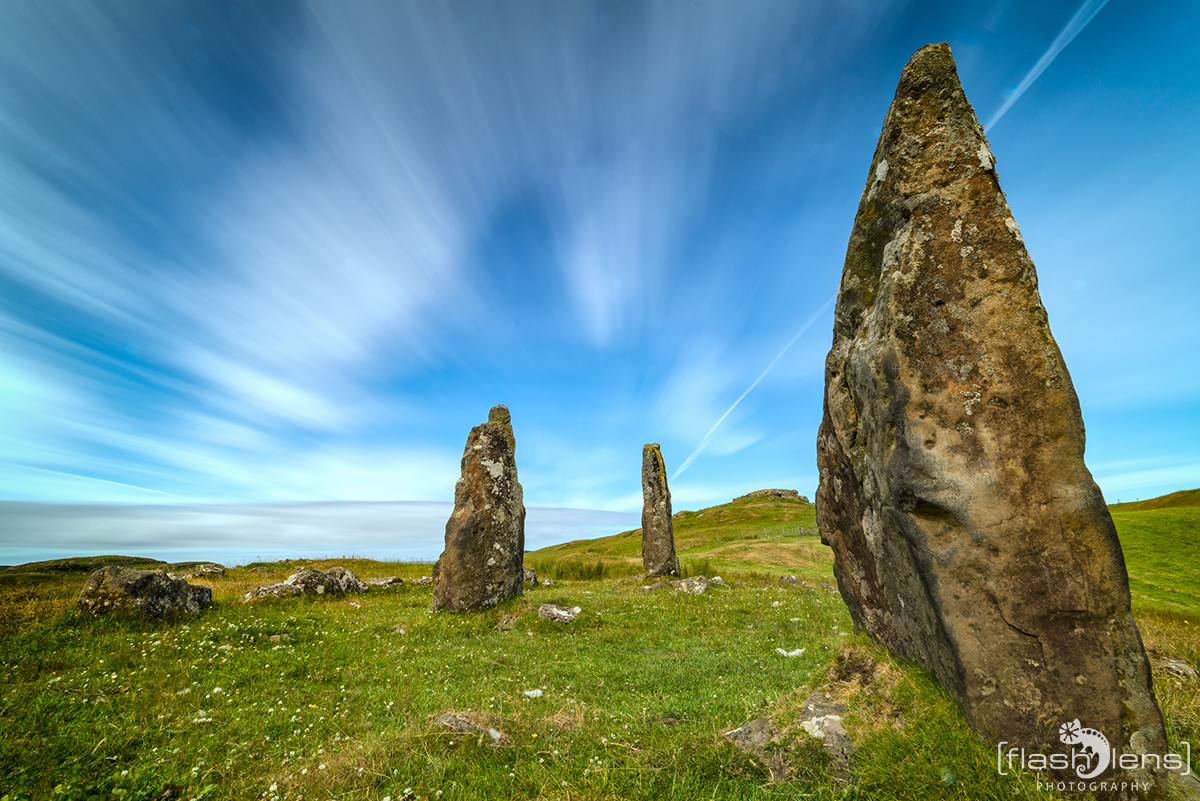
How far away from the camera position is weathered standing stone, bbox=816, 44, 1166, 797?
4262 mm

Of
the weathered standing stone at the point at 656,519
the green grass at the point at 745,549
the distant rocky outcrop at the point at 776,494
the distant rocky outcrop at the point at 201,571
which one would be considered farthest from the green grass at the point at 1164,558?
the distant rocky outcrop at the point at 776,494

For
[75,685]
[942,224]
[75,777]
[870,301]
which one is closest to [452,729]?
[75,777]

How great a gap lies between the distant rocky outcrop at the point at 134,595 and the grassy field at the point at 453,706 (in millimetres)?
370

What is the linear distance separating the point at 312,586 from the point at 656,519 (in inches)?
588

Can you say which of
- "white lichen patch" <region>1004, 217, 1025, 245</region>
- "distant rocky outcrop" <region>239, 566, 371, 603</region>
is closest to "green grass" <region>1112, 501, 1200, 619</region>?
"white lichen patch" <region>1004, 217, 1025, 245</region>

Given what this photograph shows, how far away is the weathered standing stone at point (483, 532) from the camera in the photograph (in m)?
14.7

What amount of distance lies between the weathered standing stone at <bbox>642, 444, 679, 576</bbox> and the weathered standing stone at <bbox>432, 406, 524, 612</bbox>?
31.0 ft

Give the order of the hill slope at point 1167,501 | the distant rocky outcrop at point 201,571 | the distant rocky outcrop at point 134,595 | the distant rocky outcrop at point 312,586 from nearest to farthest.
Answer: the distant rocky outcrop at point 134,595
the distant rocky outcrop at point 312,586
the distant rocky outcrop at point 201,571
the hill slope at point 1167,501

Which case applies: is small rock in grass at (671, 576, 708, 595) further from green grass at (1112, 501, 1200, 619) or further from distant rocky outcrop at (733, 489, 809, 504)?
distant rocky outcrop at (733, 489, 809, 504)

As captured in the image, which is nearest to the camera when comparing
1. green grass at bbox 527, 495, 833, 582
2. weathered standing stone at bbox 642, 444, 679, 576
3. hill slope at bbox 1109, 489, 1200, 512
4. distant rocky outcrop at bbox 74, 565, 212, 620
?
distant rocky outcrop at bbox 74, 565, 212, 620

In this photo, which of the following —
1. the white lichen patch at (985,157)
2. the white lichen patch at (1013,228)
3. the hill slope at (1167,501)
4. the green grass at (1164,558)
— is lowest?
the green grass at (1164,558)

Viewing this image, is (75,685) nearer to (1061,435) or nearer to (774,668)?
(774,668)

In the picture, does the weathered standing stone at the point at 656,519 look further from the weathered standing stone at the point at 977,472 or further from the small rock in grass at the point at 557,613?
the weathered standing stone at the point at 977,472

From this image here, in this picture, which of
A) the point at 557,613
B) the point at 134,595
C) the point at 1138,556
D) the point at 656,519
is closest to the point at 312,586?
the point at 134,595
